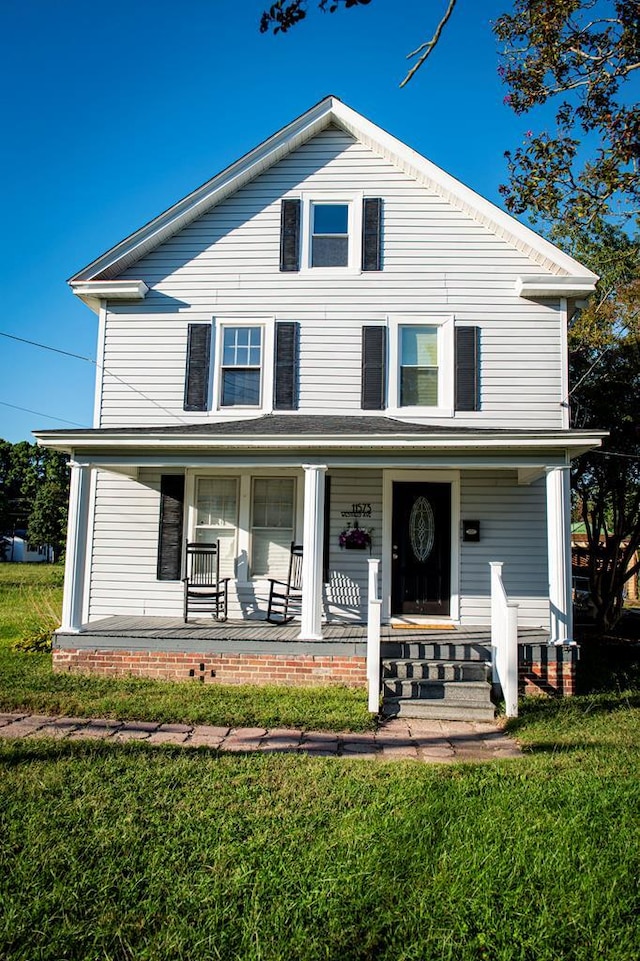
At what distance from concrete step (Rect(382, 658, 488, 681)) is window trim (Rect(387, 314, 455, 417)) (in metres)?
3.92

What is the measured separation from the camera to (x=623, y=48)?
815 centimetres

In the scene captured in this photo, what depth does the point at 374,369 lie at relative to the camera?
10094mm

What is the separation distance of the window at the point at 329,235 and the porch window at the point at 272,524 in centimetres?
352

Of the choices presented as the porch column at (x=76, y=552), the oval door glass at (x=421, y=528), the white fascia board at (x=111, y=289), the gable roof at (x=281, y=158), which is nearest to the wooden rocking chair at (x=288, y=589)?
the oval door glass at (x=421, y=528)

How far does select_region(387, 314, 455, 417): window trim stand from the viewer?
32.9 feet

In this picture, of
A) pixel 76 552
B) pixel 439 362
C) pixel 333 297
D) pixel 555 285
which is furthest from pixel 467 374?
pixel 76 552

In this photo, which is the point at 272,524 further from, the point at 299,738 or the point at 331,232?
the point at 331,232

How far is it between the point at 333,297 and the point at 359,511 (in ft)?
11.0

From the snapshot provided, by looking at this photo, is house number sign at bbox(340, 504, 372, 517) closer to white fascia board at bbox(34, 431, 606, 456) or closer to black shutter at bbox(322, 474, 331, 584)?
black shutter at bbox(322, 474, 331, 584)

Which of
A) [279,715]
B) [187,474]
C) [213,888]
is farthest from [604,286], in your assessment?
[213,888]

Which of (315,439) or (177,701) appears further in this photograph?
(315,439)

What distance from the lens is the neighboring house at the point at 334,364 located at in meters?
9.84

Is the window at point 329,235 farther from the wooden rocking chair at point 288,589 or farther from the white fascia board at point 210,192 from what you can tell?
the wooden rocking chair at point 288,589

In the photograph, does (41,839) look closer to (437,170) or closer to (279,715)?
(279,715)
